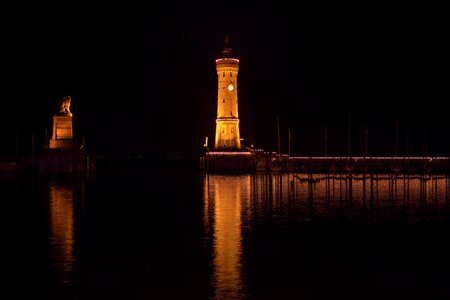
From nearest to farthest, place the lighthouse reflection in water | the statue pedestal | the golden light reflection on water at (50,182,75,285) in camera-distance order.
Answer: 1. the lighthouse reflection in water
2. the golden light reflection on water at (50,182,75,285)
3. the statue pedestal

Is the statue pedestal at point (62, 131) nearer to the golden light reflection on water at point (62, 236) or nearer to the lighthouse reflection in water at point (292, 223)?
the lighthouse reflection in water at point (292, 223)

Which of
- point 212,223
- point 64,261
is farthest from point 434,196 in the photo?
point 64,261

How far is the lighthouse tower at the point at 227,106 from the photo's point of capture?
102938 millimetres

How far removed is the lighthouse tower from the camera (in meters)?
103

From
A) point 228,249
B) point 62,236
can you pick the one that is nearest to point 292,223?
point 228,249

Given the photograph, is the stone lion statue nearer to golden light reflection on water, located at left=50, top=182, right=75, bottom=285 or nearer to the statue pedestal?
the statue pedestal

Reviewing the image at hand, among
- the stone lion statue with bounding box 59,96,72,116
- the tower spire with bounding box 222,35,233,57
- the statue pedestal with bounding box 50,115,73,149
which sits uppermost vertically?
the tower spire with bounding box 222,35,233,57

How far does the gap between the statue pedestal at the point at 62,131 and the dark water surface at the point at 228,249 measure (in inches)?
1709

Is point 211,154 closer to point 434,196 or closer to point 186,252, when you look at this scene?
point 434,196

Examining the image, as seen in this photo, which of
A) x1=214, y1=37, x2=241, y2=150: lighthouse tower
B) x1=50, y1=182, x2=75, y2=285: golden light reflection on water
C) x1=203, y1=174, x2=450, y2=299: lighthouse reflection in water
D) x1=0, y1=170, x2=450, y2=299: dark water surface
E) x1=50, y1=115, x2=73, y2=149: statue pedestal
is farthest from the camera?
x1=214, y1=37, x2=241, y2=150: lighthouse tower

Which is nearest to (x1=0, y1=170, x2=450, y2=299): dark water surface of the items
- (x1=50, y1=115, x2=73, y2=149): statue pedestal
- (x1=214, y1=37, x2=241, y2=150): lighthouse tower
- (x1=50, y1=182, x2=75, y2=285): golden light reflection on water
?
(x1=50, y1=182, x2=75, y2=285): golden light reflection on water

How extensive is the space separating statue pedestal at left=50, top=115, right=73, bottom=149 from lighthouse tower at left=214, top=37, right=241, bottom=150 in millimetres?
23065

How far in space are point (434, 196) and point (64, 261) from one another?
33.0 meters

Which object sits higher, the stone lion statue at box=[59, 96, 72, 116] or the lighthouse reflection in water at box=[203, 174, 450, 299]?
the stone lion statue at box=[59, 96, 72, 116]
